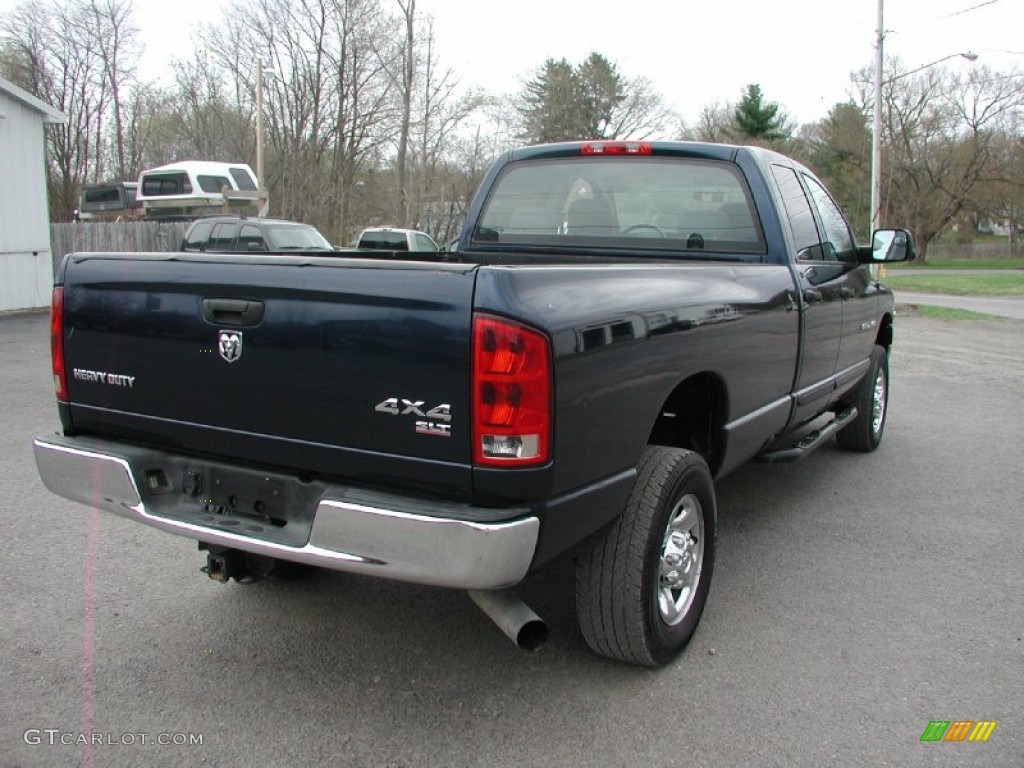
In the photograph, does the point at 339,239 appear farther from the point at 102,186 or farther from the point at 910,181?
the point at 910,181

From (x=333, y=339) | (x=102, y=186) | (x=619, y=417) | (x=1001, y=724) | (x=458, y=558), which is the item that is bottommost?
(x=1001, y=724)

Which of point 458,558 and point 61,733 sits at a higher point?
point 458,558

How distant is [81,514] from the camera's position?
4906 mm

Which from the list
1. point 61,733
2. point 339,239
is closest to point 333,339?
point 61,733

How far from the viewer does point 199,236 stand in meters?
18.0

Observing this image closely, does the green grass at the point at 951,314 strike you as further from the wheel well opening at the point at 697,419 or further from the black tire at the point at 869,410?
the wheel well opening at the point at 697,419

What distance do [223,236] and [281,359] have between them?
15824 mm

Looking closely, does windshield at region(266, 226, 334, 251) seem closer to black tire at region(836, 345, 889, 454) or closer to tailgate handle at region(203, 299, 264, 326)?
black tire at region(836, 345, 889, 454)

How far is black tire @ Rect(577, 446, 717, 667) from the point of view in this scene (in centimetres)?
298

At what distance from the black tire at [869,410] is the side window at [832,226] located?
1.02 metres

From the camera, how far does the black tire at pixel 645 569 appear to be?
117 inches

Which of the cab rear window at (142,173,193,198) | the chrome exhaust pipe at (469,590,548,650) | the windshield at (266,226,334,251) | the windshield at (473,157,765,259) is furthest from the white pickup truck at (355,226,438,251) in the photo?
the chrome exhaust pipe at (469,590,548,650)

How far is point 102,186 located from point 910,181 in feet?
143

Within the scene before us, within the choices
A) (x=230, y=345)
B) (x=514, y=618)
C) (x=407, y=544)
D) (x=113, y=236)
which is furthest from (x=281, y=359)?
(x=113, y=236)
